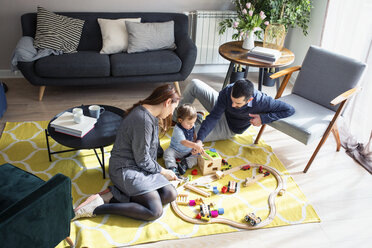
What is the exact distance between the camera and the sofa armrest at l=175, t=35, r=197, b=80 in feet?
12.6

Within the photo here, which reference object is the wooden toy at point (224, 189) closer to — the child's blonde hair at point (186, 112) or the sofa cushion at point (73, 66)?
the child's blonde hair at point (186, 112)

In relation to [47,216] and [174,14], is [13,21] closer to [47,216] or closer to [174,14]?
[174,14]

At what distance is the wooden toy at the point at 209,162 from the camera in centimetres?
271

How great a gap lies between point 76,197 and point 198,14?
2.83 meters

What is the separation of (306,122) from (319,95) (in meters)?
0.45

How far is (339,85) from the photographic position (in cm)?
293

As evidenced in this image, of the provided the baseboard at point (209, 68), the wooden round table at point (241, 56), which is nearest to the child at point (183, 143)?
the wooden round table at point (241, 56)

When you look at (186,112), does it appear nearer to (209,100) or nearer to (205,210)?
(209,100)

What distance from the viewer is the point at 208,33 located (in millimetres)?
4438

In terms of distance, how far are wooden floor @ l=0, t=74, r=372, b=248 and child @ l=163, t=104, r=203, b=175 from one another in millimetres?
697

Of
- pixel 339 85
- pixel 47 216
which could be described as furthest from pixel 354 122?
pixel 47 216

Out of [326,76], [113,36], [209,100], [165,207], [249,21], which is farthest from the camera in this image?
[113,36]

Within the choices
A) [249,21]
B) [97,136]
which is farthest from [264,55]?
[97,136]

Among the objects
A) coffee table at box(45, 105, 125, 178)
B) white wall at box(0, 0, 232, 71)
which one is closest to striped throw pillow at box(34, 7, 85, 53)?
white wall at box(0, 0, 232, 71)
